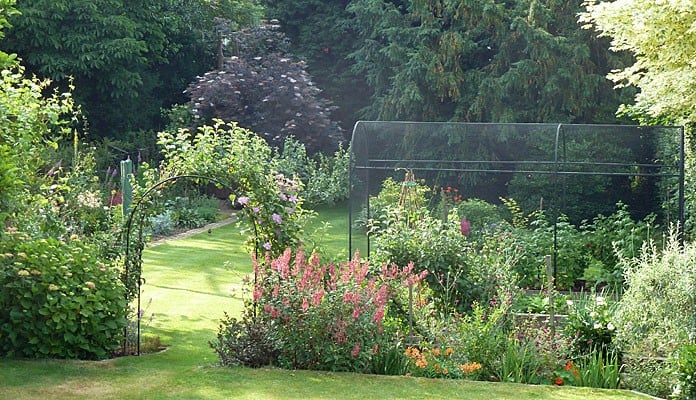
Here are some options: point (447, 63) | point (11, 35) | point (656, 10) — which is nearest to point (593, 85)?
point (447, 63)

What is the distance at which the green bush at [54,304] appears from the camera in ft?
22.9

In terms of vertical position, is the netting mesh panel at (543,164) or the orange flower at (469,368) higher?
the netting mesh panel at (543,164)

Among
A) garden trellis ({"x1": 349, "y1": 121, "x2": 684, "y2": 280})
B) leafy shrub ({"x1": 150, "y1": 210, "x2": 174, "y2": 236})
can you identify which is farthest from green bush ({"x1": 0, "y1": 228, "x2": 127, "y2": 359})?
leafy shrub ({"x1": 150, "y1": 210, "x2": 174, "y2": 236})

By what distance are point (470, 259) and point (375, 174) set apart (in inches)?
286

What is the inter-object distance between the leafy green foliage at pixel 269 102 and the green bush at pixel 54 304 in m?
11.8

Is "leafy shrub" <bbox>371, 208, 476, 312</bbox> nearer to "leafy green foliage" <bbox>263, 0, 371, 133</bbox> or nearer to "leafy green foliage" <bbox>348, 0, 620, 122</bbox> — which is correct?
"leafy green foliage" <bbox>348, 0, 620, 122</bbox>

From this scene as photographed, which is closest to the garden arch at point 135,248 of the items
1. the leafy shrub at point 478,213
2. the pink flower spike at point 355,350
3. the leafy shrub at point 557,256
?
the pink flower spike at point 355,350

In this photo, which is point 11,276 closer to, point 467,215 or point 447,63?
point 467,215

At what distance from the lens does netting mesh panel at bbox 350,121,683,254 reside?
41.2 feet

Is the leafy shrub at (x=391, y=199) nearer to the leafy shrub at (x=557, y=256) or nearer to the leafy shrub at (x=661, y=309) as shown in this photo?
the leafy shrub at (x=557, y=256)

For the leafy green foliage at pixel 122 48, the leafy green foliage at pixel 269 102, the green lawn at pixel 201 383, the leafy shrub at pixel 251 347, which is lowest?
the green lawn at pixel 201 383

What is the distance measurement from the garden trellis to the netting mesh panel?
0.05 feet

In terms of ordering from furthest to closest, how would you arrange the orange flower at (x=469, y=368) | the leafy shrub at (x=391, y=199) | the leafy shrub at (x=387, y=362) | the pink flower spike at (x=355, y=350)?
the leafy shrub at (x=391, y=199), the leafy shrub at (x=387, y=362), the orange flower at (x=469, y=368), the pink flower spike at (x=355, y=350)

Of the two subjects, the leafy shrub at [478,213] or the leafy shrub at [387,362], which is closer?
the leafy shrub at [387,362]
